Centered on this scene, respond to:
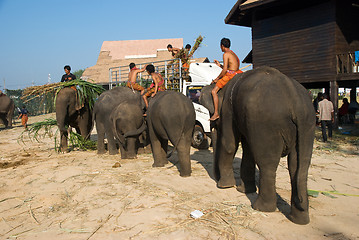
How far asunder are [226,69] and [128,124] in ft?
11.6

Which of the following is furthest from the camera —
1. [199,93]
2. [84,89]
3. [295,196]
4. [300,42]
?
[300,42]

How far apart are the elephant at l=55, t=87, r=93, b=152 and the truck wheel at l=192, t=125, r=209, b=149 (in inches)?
152

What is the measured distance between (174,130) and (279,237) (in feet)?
10.8

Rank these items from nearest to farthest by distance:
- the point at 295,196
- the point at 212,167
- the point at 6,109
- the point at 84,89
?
1. the point at 295,196
2. the point at 212,167
3. the point at 84,89
4. the point at 6,109

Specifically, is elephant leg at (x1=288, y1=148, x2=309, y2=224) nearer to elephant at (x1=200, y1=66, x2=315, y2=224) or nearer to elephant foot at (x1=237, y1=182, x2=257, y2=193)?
elephant at (x1=200, y1=66, x2=315, y2=224)

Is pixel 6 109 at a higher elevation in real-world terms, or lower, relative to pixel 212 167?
higher

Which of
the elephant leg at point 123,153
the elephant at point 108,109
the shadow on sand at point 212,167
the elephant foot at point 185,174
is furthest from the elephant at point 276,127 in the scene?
the elephant at point 108,109

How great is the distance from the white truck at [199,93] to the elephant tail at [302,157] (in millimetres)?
5791

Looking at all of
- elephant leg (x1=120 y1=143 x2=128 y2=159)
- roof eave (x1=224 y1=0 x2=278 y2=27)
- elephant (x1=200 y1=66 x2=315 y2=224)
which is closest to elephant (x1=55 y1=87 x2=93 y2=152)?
elephant leg (x1=120 y1=143 x2=128 y2=159)

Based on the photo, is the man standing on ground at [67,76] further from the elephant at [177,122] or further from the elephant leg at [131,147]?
the elephant at [177,122]

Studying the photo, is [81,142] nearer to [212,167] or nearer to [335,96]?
[212,167]

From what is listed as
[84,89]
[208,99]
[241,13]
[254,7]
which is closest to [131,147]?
[84,89]

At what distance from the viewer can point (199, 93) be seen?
10586mm

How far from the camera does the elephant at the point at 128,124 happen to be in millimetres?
8156
